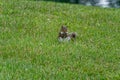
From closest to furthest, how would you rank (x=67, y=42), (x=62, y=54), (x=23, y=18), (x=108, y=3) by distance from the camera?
(x=62, y=54), (x=67, y=42), (x=23, y=18), (x=108, y=3)

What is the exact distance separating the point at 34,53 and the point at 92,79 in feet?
5.58

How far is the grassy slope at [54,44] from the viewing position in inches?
313

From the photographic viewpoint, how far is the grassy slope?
26.1 feet

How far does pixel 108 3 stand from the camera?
24.5 meters

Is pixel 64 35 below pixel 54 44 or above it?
above

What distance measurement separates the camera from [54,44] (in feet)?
32.7

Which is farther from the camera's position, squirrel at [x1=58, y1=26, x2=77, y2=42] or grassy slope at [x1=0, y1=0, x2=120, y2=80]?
squirrel at [x1=58, y1=26, x2=77, y2=42]

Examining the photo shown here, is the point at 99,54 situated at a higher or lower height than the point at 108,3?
higher

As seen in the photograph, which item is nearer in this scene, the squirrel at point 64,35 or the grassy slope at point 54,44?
the grassy slope at point 54,44

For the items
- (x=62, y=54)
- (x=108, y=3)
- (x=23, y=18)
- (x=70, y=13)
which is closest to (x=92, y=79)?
(x=62, y=54)

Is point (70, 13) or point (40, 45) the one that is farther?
point (70, 13)

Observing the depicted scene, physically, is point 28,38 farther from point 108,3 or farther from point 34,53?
point 108,3

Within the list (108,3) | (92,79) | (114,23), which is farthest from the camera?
(108,3)

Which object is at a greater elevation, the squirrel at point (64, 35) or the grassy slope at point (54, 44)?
the squirrel at point (64, 35)
